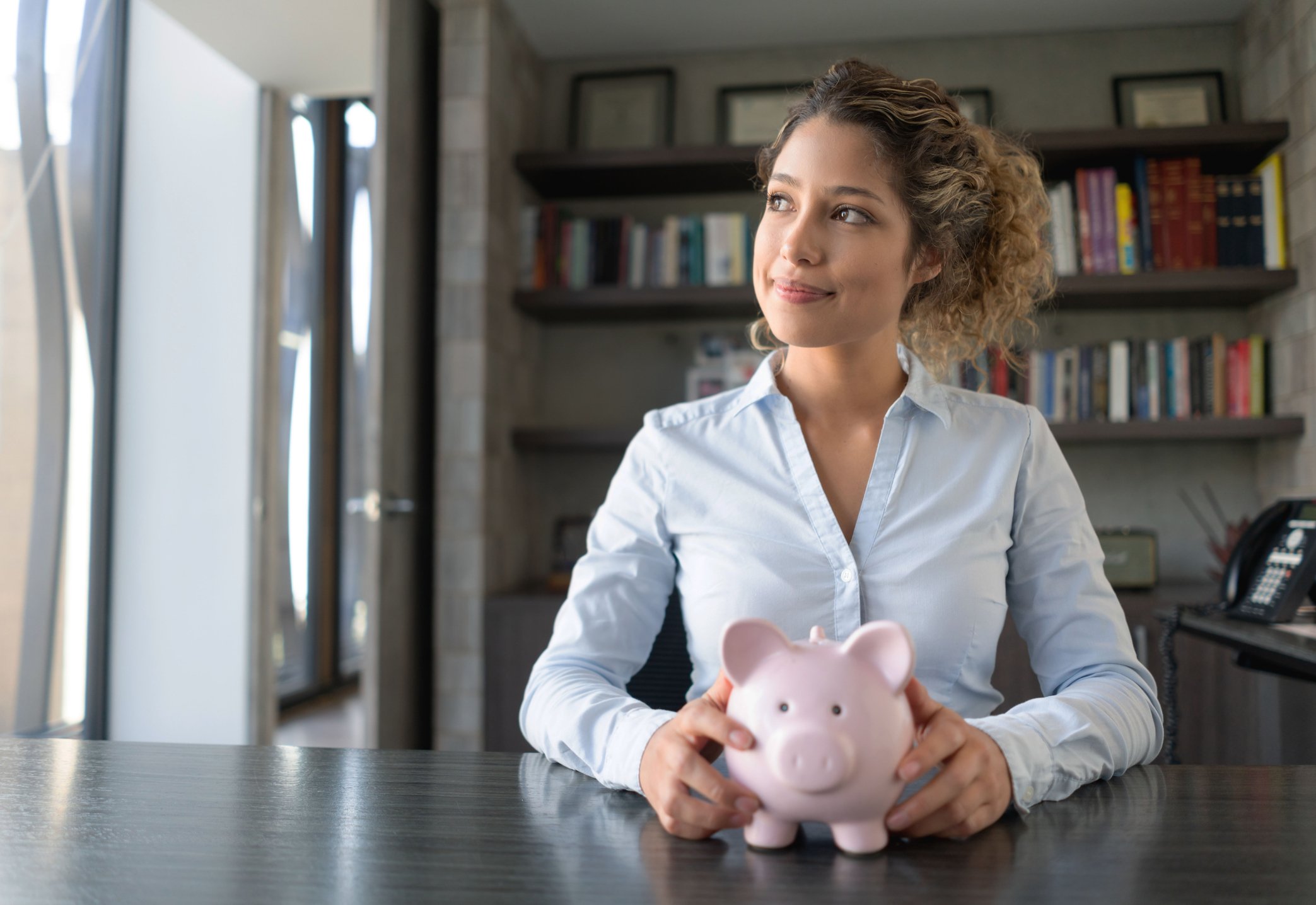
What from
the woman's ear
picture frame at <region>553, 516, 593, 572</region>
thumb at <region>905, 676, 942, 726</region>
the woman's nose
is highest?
the woman's ear

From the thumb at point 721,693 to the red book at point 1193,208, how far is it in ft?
8.73

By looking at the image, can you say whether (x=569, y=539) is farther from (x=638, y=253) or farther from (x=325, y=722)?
(x=325, y=722)

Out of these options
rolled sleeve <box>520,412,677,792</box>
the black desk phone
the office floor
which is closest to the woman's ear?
rolled sleeve <box>520,412,677,792</box>

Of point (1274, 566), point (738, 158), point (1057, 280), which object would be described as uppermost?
point (738, 158)

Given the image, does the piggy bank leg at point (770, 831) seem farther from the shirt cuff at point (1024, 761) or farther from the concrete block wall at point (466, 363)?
the concrete block wall at point (466, 363)

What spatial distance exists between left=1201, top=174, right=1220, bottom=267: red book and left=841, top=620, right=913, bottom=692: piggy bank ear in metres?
2.69

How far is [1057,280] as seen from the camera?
8.75ft

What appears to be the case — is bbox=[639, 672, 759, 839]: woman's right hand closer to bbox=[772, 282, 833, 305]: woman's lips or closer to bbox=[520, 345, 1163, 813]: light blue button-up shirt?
bbox=[520, 345, 1163, 813]: light blue button-up shirt

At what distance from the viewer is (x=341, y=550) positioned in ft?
15.8

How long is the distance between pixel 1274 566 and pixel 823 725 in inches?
70.2

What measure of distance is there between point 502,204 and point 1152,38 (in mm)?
2072

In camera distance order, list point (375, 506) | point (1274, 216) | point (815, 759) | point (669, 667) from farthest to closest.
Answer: point (1274, 216) → point (375, 506) → point (669, 667) → point (815, 759)

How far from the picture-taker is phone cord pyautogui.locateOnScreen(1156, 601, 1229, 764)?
209 centimetres

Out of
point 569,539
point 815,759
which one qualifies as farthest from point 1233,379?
point 815,759
